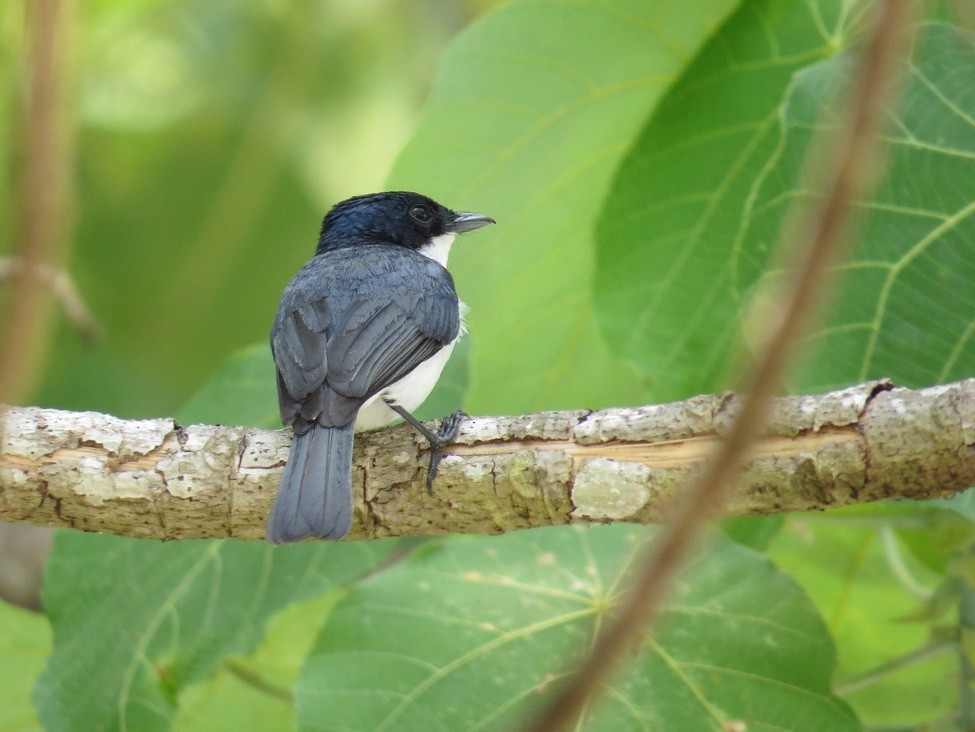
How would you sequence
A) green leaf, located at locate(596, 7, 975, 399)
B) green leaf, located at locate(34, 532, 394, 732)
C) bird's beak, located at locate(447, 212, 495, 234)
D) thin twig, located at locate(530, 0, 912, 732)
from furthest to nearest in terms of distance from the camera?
bird's beak, located at locate(447, 212, 495, 234)
green leaf, located at locate(34, 532, 394, 732)
green leaf, located at locate(596, 7, 975, 399)
thin twig, located at locate(530, 0, 912, 732)

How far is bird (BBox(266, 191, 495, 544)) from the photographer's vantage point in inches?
96.3

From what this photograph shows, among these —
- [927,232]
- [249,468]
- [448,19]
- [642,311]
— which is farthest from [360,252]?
[448,19]

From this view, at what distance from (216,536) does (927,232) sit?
1.84m

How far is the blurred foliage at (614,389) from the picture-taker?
275 cm

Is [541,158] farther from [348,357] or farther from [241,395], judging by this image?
[241,395]

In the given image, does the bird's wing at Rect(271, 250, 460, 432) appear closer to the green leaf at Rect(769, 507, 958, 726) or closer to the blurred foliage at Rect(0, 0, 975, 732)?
the blurred foliage at Rect(0, 0, 975, 732)

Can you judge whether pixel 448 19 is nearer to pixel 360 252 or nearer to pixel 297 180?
pixel 297 180

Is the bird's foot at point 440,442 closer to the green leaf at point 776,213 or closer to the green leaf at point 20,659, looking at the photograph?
the green leaf at point 776,213

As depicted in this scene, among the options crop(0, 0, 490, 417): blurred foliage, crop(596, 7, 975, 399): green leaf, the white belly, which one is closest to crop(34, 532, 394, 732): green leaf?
the white belly

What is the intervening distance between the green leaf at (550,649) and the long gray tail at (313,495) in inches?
21.0

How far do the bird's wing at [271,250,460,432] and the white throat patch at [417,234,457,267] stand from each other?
555 mm

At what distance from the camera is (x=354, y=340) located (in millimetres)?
2980

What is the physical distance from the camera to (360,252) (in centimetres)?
363

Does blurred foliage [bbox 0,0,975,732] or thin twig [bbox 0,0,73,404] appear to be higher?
blurred foliage [bbox 0,0,975,732]
